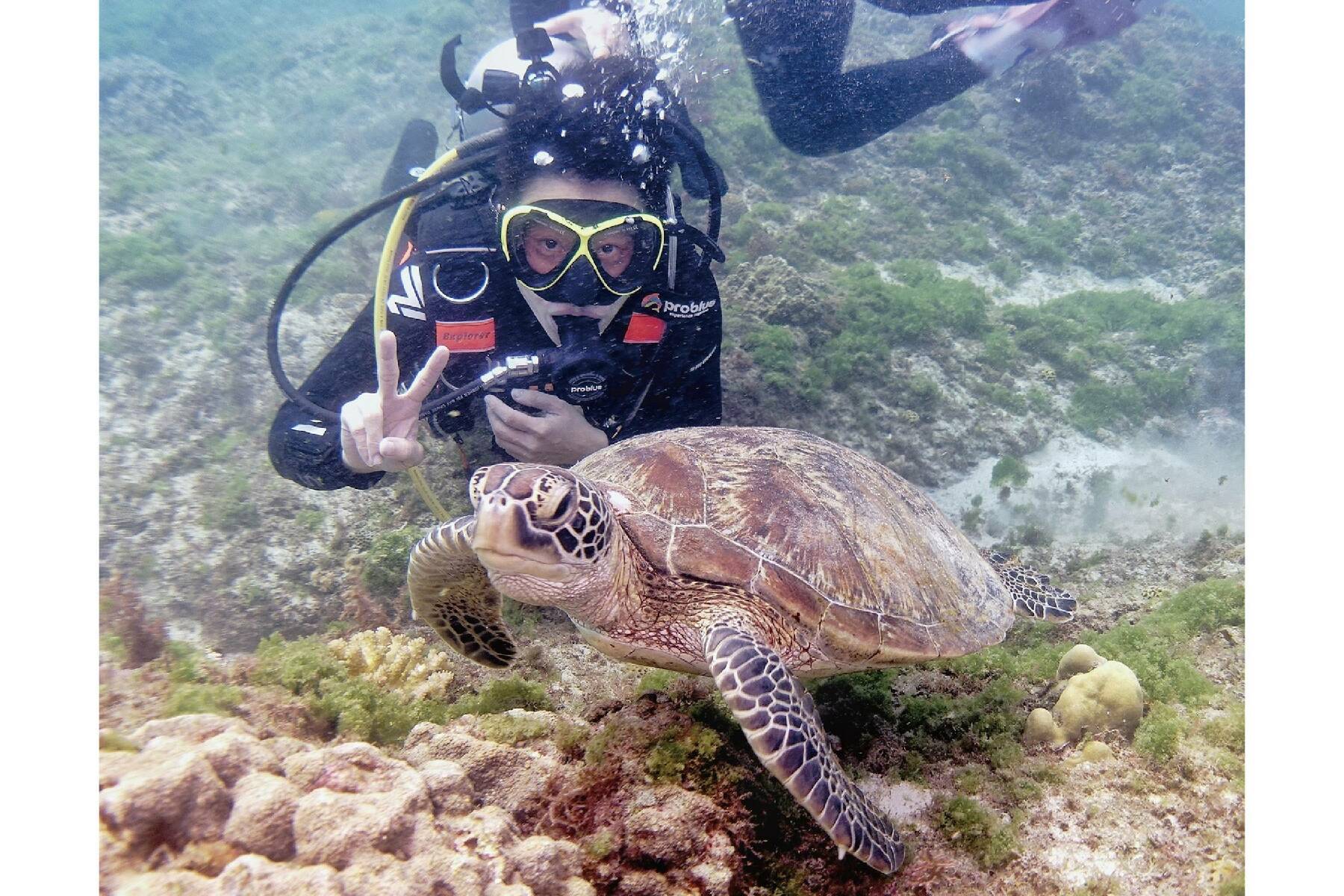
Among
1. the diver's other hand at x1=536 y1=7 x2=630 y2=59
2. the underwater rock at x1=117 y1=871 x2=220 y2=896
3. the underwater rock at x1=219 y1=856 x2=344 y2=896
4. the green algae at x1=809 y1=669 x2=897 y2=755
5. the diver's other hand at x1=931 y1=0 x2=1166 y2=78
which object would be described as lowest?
the green algae at x1=809 y1=669 x2=897 y2=755

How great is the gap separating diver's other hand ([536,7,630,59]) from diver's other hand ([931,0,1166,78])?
4687 millimetres

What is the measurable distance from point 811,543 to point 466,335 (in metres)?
2.52

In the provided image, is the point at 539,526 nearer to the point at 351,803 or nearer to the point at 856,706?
the point at 351,803

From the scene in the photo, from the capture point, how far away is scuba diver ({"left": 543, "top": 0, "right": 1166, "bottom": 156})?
22.6 ft

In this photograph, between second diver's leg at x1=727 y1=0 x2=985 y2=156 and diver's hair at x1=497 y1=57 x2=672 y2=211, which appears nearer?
diver's hair at x1=497 y1=57 x2=672 y2=211

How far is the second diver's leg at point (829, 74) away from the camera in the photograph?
6.93 m

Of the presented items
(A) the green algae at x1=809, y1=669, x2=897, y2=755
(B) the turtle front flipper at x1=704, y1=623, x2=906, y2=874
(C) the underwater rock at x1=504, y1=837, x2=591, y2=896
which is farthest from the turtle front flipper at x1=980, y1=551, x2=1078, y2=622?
(C) the underwater rock at x1=504, y1=837, x2=591, y2=896

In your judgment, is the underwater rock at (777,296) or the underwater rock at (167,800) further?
the underwater rock at (777,296)

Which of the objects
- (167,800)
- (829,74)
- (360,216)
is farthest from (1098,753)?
(829,74)

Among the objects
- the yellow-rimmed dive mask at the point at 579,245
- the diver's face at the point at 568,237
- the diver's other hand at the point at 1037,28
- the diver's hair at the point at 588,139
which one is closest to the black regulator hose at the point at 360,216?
the diver's hair at the point at 588,139

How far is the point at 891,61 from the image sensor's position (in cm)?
720

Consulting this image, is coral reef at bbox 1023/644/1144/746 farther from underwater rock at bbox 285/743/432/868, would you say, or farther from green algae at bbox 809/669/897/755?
underwater rock at bbox 285/743/432/868

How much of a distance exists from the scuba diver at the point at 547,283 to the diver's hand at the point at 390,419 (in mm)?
513

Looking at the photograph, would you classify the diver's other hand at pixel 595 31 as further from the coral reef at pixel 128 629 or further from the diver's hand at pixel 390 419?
the coral reef at pixel 128 629
